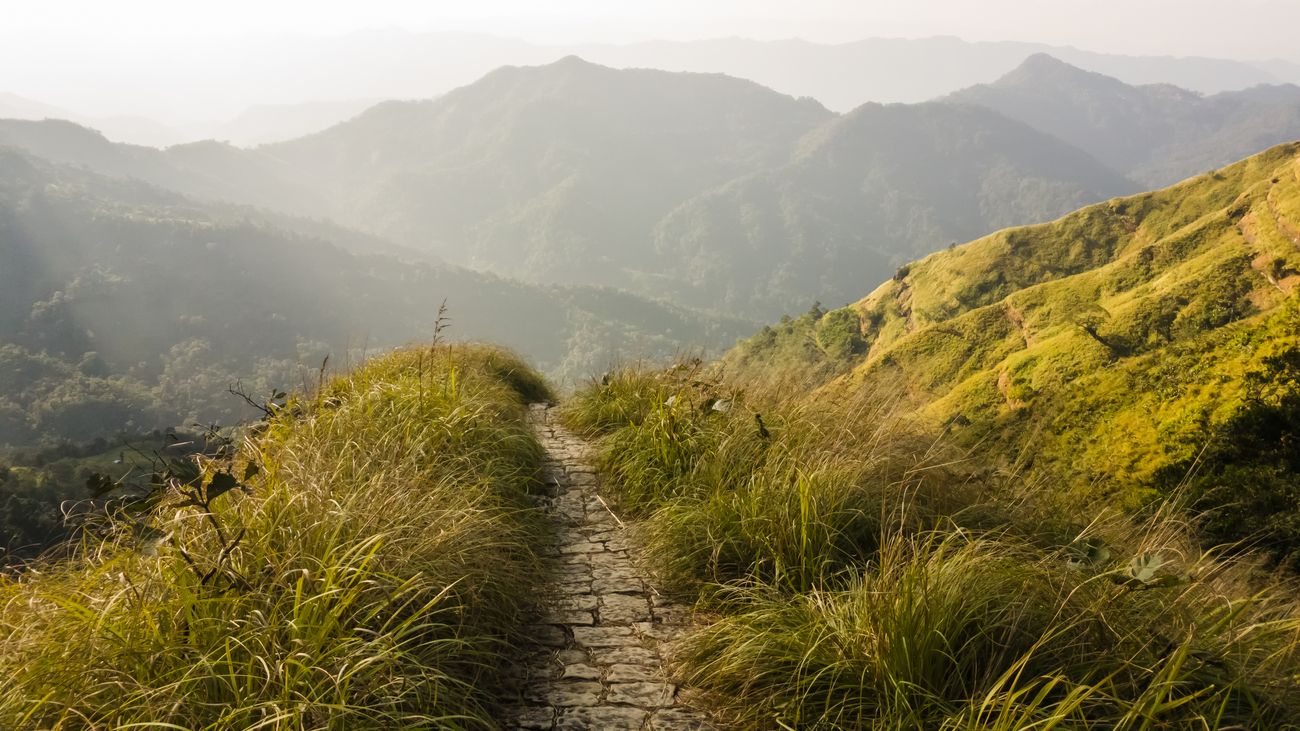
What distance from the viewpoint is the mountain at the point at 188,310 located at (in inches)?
2689

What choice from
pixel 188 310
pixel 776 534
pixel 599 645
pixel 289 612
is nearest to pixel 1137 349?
pixel 776 534

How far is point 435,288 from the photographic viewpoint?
418 ft

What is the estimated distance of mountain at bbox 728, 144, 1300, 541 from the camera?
13.7ft

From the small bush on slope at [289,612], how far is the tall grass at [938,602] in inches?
39.5

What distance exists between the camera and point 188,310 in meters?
97.1

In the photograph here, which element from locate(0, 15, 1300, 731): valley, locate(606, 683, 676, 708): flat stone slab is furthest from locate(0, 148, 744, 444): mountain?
locate(606, 683, 676, 708): flat stone slab

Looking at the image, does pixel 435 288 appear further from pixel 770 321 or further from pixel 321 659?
pixel 321 659

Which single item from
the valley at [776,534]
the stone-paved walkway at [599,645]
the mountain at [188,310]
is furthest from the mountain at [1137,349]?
the mountain at [188,310]

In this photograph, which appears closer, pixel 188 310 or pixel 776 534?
pixel 776 534

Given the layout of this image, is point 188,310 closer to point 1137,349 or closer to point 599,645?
point 599,645

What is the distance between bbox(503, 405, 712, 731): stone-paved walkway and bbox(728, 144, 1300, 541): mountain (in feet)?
8.04

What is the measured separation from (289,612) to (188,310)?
384ft

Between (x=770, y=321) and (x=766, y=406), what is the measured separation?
550ft

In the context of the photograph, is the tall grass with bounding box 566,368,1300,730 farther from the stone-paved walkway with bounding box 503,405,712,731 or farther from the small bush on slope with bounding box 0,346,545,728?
the small bush on slope with bounding box 0,346,545,728
